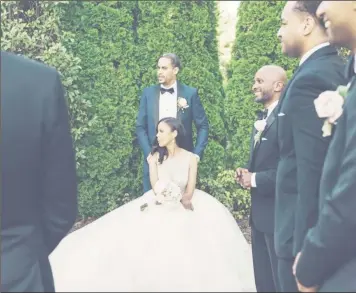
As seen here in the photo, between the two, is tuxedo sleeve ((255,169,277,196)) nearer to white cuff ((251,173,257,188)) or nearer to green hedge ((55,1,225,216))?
white cuff ((251,173,257,188))

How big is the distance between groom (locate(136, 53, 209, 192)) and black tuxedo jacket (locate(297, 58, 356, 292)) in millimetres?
4219

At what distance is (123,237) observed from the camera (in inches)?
200

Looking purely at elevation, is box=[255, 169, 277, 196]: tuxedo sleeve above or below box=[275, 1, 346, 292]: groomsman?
below

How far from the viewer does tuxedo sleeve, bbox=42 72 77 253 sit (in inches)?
79.0

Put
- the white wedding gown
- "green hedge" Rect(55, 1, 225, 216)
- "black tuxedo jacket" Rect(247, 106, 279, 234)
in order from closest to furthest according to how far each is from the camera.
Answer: "black tuxedo jacket" Rect(247, 106, 279, 234) < the white wedding gown < "green hedge" Rect(55, 1, 225, 216)

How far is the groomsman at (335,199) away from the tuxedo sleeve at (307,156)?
90 millimetres

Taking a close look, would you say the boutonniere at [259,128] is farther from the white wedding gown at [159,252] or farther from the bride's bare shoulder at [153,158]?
the bride's bare shoulder at [153,158]

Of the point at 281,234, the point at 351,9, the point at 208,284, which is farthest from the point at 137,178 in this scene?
the point at 351,9

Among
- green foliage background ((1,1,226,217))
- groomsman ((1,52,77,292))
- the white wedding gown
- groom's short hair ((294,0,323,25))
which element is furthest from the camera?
green foliage background ((1,1,226,217))

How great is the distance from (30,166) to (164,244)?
9.86ft

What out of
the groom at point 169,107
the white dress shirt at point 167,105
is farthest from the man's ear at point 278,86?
the white dress shirt at point 167,105

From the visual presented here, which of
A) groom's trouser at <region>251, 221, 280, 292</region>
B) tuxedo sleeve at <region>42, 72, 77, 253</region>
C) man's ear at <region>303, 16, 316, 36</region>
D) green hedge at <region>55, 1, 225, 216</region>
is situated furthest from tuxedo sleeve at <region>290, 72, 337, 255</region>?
green hedge at <region>55, 1, 225, 216</region>

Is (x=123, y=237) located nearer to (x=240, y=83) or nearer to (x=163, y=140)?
(x=163, y=140)

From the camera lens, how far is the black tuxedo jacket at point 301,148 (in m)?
2.14
